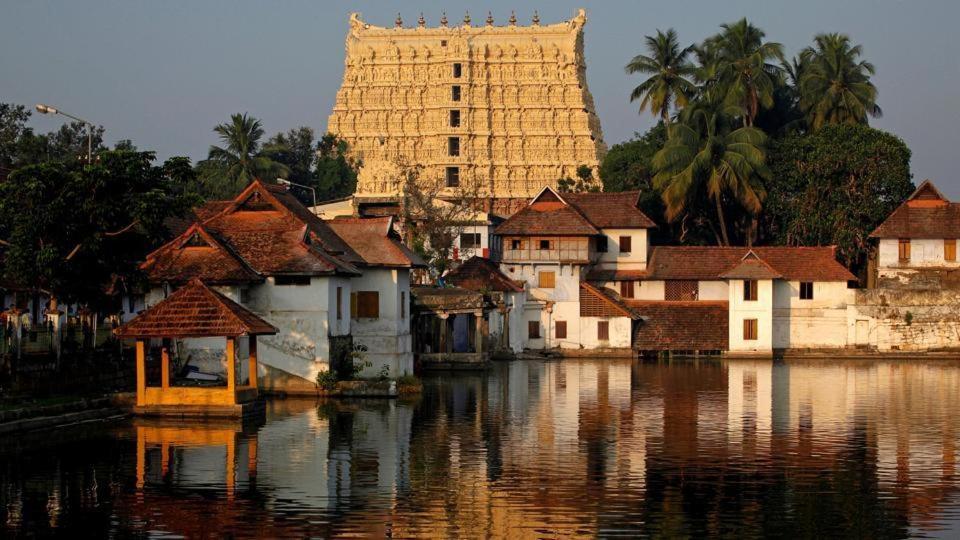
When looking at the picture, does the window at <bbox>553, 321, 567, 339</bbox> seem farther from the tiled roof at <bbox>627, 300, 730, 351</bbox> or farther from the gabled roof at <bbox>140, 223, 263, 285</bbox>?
the gabled roof at <bbox>140, 223, 263, 285</bbox>

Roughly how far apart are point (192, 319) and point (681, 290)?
41173 millimetres

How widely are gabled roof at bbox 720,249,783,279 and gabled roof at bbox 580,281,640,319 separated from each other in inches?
195

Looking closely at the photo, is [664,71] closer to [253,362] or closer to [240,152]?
[240,152]

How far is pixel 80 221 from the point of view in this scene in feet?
121

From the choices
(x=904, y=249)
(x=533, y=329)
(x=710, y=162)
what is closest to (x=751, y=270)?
(x=904, y=249)

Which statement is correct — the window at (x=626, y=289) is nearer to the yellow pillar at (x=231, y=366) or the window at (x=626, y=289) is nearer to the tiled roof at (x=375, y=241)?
the tiled roof at (x=375, y=241)

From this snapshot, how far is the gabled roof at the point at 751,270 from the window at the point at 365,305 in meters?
28.1

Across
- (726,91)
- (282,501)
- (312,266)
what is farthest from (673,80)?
(282,501)

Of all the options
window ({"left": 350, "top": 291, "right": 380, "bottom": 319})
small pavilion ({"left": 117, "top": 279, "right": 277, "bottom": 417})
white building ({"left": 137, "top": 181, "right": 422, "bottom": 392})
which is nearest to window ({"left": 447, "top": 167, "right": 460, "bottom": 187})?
window ({"left": 350, "top": 291, "right": 380, "bottom": 319})

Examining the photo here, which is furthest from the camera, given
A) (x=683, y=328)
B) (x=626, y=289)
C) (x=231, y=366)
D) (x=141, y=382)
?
(x=626, y=289)

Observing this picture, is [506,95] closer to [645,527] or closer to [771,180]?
[771,180]

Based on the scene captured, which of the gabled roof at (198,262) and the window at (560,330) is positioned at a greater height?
the gabled roof at (198,262)

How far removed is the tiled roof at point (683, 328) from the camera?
6888 cm

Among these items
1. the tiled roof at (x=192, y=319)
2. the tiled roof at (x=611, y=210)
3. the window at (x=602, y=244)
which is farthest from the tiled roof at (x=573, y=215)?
the tiled roof at (x=192, y=319)
